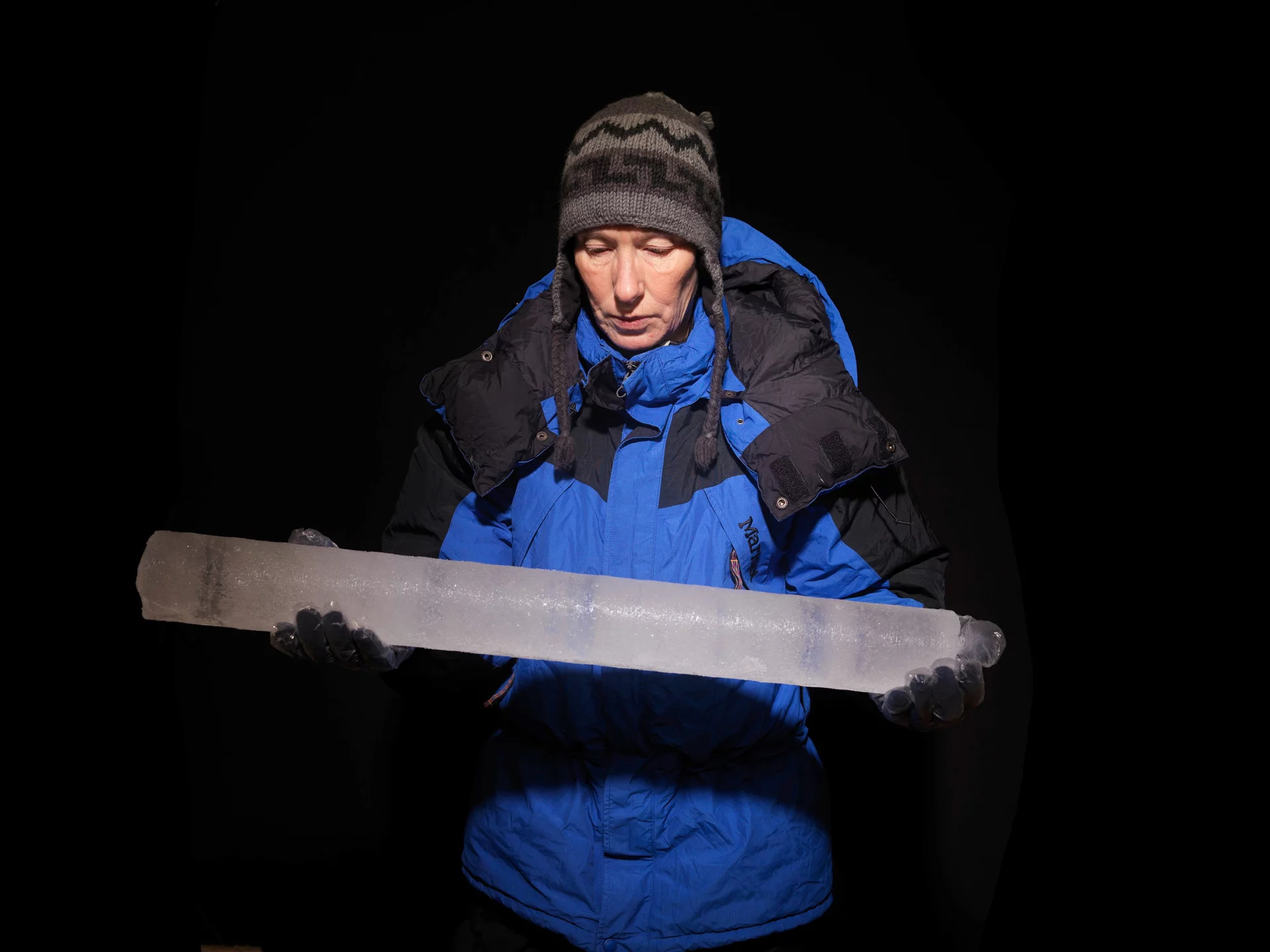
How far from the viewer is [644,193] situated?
115 cm

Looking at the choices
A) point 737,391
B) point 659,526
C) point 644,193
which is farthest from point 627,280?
point 659,526

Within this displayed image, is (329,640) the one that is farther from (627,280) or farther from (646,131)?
(646,131)

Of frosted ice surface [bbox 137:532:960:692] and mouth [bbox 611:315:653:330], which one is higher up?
mouth [bbox 611:315:653:330]

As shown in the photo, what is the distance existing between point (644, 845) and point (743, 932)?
0.18m

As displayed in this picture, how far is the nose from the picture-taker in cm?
115

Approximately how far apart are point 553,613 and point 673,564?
0.67 ft

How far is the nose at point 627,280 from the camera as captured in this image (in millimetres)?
1146

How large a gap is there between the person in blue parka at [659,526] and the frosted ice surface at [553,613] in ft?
0.37

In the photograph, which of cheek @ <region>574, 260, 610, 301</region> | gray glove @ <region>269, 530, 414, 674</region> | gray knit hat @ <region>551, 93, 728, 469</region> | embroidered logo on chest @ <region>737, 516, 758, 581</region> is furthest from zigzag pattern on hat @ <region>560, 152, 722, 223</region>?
gray glove @ <region>269, 530, 414, 674</region>

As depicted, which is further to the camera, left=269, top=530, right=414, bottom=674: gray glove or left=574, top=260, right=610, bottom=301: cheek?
left=574, top=260, right=610, bottom=301: cheek

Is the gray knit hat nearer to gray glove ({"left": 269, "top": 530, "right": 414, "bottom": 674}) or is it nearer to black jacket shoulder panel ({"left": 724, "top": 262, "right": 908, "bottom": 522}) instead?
black jacket shoulder panel ({"left": 724, "top": 262, "right": 908, "bottom": 522})

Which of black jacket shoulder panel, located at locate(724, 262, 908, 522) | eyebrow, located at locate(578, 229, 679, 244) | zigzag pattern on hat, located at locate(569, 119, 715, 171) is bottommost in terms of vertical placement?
black jacket shoulder panel, located at locate(724, 262, 908, 522)

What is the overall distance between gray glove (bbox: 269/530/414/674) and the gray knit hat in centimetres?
35

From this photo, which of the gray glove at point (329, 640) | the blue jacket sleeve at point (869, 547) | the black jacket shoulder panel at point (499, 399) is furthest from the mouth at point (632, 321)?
the gray glove at point (329, 640)
